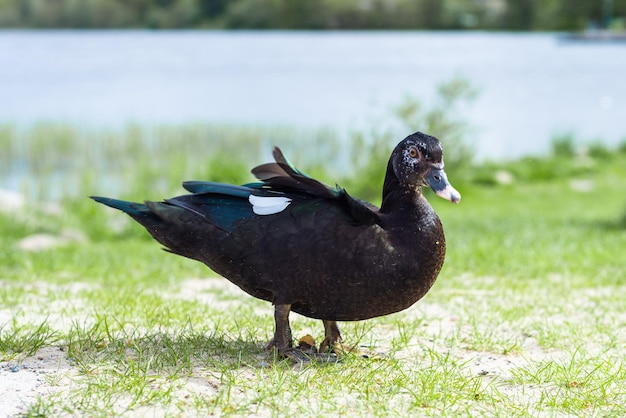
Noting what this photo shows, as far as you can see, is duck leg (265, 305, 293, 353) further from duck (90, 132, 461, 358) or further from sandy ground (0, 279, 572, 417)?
sandy ground (0, 279, 572, 417)

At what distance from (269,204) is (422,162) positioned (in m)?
0.72

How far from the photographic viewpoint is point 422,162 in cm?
360

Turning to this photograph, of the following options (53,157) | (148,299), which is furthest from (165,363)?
(53,157)

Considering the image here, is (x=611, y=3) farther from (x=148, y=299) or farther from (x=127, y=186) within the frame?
(x=148, y=299)

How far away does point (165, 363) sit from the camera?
140 inches

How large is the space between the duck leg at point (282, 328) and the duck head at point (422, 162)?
2.62ft

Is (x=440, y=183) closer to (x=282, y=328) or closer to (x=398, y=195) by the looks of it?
(x=398, y=195)

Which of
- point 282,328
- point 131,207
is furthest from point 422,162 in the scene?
point 131,207

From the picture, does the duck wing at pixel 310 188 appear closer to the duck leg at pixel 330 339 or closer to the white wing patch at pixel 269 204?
the white wing patch at pixel 269 204

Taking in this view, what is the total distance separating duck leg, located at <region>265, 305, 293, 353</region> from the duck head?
31.5 inches

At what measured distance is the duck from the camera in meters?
3.56

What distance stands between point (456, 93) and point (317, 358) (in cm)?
1272

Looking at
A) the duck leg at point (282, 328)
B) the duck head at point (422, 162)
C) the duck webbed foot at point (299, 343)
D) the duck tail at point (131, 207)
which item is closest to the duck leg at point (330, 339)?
the duck webbed foot at point (299, 343)

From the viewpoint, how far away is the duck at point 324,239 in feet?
11.7
